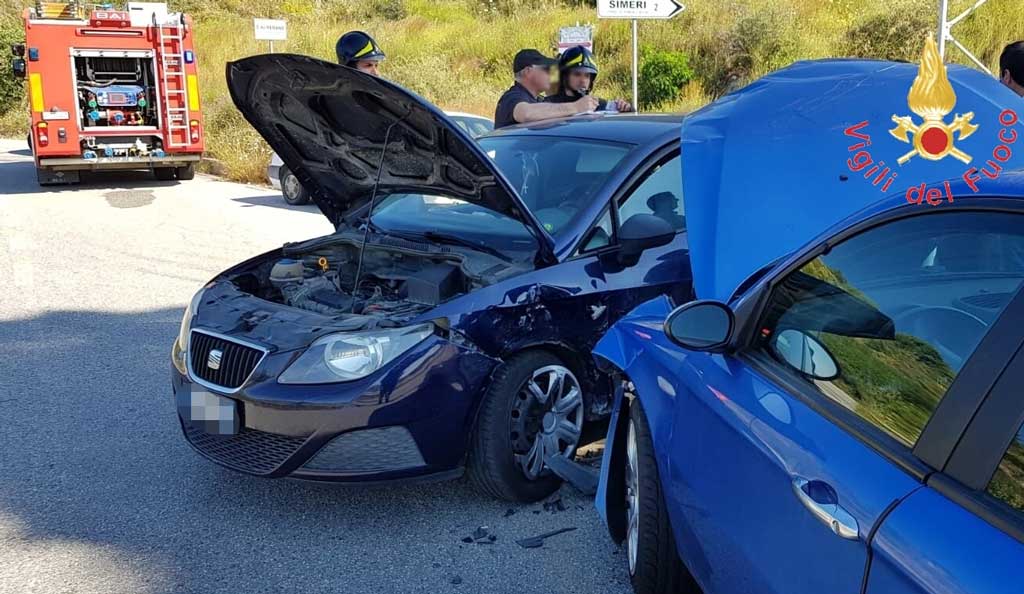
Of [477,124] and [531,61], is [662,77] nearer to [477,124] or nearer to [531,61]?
[477,124]

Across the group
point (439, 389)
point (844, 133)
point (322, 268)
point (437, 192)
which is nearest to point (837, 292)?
point (844, 133)

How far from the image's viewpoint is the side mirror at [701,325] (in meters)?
2.36

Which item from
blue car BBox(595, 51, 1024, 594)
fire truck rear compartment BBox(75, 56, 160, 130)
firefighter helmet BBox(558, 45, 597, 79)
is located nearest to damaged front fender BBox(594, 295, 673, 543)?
blue car BBox(595, 51, 1024, 594)

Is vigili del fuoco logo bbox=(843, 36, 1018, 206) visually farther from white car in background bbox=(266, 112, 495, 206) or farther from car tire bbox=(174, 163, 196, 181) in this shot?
car tire bbox=(174, 163, 196, 181)

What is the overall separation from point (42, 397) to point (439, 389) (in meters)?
2.95

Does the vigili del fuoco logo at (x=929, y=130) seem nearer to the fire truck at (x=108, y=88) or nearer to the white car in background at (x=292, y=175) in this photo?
the white car in background at (x=292, y=175)

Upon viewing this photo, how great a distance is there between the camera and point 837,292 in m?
2.22

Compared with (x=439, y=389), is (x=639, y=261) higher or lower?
higher

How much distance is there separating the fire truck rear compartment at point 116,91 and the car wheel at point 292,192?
12.8ft

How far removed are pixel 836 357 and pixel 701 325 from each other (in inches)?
15.4

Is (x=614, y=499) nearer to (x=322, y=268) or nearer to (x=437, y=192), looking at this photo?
(x=437, y=192)

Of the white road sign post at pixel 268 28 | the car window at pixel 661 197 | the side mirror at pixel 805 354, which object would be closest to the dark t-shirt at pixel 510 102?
the car window at pixel 661 197

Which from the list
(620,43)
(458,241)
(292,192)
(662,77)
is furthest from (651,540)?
(620,43)

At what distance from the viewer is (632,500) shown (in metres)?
3.10
